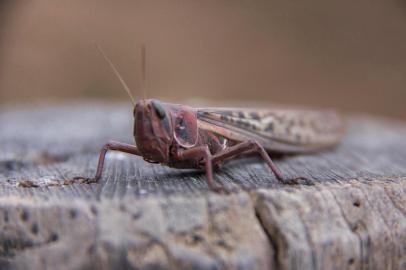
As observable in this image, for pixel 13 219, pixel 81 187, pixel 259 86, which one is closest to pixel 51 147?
pixel 81 187

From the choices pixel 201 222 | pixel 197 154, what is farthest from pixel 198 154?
pixel 201 222

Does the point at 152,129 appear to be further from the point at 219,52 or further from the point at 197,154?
the point at 219,52

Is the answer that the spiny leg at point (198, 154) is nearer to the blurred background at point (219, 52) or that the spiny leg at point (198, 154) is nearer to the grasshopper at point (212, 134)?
the grasshopper at point (212, 134)

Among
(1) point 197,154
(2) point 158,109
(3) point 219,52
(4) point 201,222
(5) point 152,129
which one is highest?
(3) point 219,52

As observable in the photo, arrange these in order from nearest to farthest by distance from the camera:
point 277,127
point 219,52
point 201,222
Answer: point 201,222, point 277,127, point 219,52

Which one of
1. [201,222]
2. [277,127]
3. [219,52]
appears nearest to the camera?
[201,222]

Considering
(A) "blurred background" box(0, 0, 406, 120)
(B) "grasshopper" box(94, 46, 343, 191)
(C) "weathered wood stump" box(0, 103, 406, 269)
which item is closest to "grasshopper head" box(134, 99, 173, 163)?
(B) "grasshopper" box(94, 46, 343, 191)

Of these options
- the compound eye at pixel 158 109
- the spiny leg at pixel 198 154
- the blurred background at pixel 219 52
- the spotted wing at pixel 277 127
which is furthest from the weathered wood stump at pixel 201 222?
the blurred background at pixel 219 52
